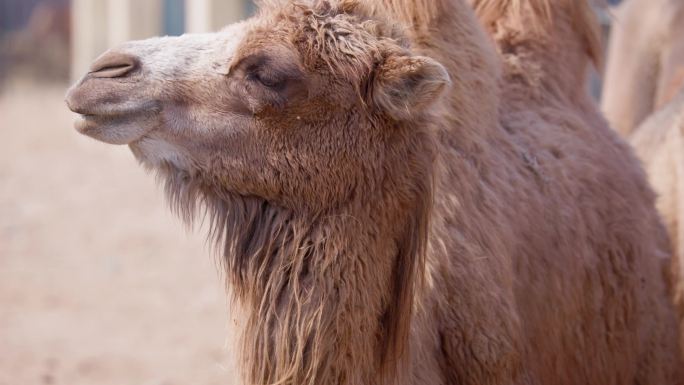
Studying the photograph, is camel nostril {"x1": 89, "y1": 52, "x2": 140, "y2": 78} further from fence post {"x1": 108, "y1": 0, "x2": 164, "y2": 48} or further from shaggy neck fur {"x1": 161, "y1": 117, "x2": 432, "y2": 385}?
fence post {"x1": 108, "y1": 0, "x2": 164, "y2": 48}

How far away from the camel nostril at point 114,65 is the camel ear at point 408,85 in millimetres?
609

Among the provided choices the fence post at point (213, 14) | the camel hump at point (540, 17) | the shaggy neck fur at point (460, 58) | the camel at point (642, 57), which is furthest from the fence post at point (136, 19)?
the shaggy neck fur at point (460, 58)

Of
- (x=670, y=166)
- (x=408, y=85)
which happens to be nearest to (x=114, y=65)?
(x=408, y=85)

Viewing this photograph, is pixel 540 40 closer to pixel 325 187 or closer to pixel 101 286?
pixel 325 187

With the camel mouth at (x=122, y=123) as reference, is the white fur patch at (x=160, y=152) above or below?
below

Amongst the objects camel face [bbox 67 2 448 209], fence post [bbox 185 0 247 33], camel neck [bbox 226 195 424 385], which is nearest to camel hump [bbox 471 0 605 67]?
camel face [bbox 67 2 448 209]

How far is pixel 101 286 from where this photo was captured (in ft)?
22.9

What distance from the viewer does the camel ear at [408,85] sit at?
2756mm

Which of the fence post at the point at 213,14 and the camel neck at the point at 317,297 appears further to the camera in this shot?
the fence post at the point at 213,14

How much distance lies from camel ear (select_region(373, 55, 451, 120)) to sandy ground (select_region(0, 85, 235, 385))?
822 millimetres

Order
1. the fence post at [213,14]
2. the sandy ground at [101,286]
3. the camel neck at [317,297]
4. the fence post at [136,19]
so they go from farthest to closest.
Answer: the fence post at [136,19], the fence post at [213,14], the sandy ground at [101,286], the camel neck at [317,297]

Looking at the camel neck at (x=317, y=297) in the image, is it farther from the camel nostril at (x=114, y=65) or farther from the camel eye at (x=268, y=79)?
the camel nostril at (x=114, y=65)

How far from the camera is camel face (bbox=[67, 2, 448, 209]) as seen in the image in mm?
2768

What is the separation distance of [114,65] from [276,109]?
420mm
